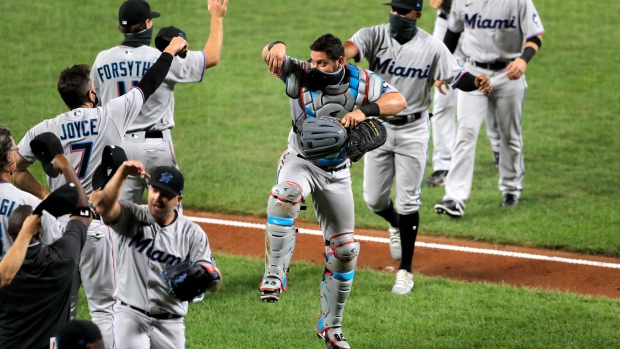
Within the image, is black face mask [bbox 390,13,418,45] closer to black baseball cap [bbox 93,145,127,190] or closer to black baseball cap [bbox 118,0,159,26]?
black baseball cap [bbox 118,0,159,26]

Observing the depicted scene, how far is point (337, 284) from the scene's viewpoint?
737cm

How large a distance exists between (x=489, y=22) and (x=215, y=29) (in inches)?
158

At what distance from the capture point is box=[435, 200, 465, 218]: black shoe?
10680 mm

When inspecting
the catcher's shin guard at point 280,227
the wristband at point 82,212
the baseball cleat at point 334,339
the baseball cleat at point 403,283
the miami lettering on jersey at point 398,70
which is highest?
the wristband at point 82,212

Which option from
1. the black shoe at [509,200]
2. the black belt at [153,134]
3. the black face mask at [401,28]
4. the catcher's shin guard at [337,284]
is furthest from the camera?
the black shoe at [509,200]

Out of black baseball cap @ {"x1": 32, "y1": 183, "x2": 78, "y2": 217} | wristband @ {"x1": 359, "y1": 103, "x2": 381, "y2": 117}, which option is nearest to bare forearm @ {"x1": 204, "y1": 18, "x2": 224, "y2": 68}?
wristband @ {"x1": 359, "y1": 103, "x2": 381, "y2": 117}

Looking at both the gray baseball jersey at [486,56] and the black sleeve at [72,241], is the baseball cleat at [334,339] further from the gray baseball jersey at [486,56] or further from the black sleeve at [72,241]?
the gray baseball jersey at [486,56]

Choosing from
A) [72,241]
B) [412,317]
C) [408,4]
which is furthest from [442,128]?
[72,241]

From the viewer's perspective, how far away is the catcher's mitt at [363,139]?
23.2 feet

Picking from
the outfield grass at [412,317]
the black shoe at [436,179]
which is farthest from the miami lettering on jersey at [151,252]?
the black shoe at [436,179]

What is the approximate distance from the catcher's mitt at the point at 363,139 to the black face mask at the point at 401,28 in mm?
1776

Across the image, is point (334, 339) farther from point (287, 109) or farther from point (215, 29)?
point (287, 109)

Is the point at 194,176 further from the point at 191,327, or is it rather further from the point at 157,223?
the point at 157,223

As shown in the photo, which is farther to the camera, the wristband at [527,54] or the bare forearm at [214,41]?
the wristband at [527,54]
